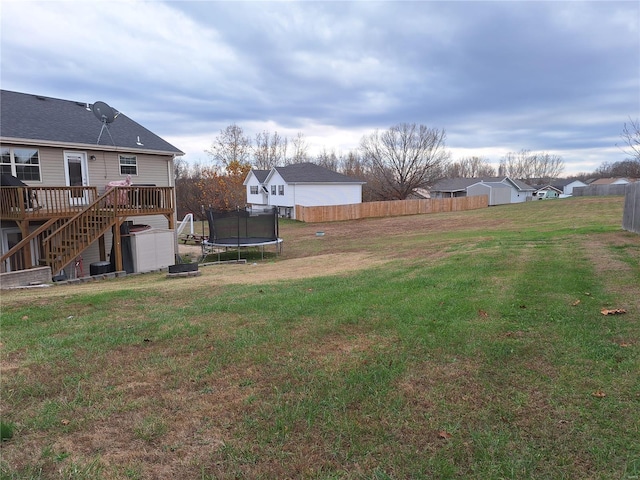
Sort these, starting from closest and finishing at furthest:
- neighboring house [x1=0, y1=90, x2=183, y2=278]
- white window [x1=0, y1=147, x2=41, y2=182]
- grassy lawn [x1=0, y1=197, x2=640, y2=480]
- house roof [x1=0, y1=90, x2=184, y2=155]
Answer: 1. grassy lawn [x1=0, y1=197, x2=640, y2=480]
2. neighboring house [x1=0, y1=90, x2=183, y2=278]
3. white window [x1=0, y1=147, x2=41, y2=182]
4. house roof [x1=0, y1=90, x2=184, y2=155]

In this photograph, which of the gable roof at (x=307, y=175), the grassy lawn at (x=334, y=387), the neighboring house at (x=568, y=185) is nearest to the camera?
the grassy lawn at (x=334, y=387)

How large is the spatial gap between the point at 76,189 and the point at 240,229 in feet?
21.1

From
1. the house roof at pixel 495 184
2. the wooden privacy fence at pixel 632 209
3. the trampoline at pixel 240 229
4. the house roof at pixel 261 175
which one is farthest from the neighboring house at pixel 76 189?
the house roof at pixel 495 184

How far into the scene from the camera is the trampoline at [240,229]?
17.8 m

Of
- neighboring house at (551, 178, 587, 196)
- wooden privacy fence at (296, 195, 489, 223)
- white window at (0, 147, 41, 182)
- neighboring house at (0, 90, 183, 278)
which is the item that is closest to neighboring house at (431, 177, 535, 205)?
wooden privacy fence at (296, 195, 489, 223)

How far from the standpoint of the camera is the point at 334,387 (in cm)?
331

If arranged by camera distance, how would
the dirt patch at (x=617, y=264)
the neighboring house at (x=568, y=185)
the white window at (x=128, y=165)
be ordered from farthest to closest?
the neighboring house at (x=568, y=185)
the white window at (x=128, y=165)
the dirt patch at (x=617, y=264)

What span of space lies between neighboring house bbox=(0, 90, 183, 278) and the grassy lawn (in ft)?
27.3

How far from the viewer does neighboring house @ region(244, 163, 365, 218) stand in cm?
3872

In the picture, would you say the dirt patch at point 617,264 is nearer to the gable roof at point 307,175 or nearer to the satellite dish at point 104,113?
the satellite dish at point 104,113

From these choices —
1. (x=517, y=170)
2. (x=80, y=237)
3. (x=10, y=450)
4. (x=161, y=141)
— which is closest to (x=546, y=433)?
(x=10, y=450)

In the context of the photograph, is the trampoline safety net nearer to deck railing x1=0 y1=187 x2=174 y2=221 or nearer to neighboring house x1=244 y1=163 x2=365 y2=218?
deck railing x1=0 y1=187 x2=174 y2=221

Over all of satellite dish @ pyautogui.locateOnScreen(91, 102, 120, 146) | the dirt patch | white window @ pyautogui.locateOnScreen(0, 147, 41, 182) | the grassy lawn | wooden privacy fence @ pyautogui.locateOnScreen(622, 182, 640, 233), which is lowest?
the grassy lawn

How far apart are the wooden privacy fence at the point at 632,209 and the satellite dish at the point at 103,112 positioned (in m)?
18.4
